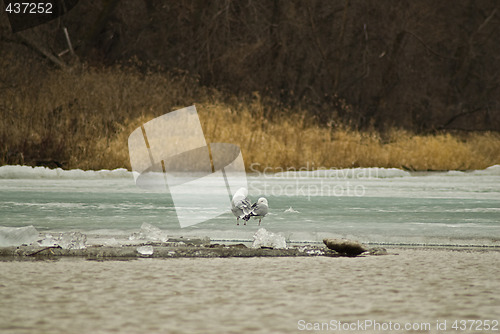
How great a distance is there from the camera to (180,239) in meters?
4.12

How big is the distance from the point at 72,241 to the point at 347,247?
1.43 meters

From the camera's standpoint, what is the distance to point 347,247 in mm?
3789

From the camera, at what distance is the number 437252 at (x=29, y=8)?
15375 mm

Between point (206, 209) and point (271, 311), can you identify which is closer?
point (271, 311)

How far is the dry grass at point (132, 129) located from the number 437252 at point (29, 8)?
2284 millimetres

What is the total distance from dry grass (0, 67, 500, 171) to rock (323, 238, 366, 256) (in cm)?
675

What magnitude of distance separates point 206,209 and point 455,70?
18.9 metres

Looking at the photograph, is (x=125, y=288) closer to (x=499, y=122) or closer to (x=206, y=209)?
(x=206, y=209)

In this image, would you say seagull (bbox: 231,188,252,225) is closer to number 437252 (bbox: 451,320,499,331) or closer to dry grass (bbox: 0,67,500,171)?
number 437252 (bbox: 451,320,499,331)

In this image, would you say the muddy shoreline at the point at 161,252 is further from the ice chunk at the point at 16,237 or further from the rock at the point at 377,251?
the ice chunk at the point at 16,237

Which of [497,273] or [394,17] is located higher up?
[394,17]

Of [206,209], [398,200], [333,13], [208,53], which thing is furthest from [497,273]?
[333,13]

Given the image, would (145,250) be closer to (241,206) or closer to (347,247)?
(347,247)

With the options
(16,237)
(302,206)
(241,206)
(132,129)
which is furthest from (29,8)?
(16,237)
